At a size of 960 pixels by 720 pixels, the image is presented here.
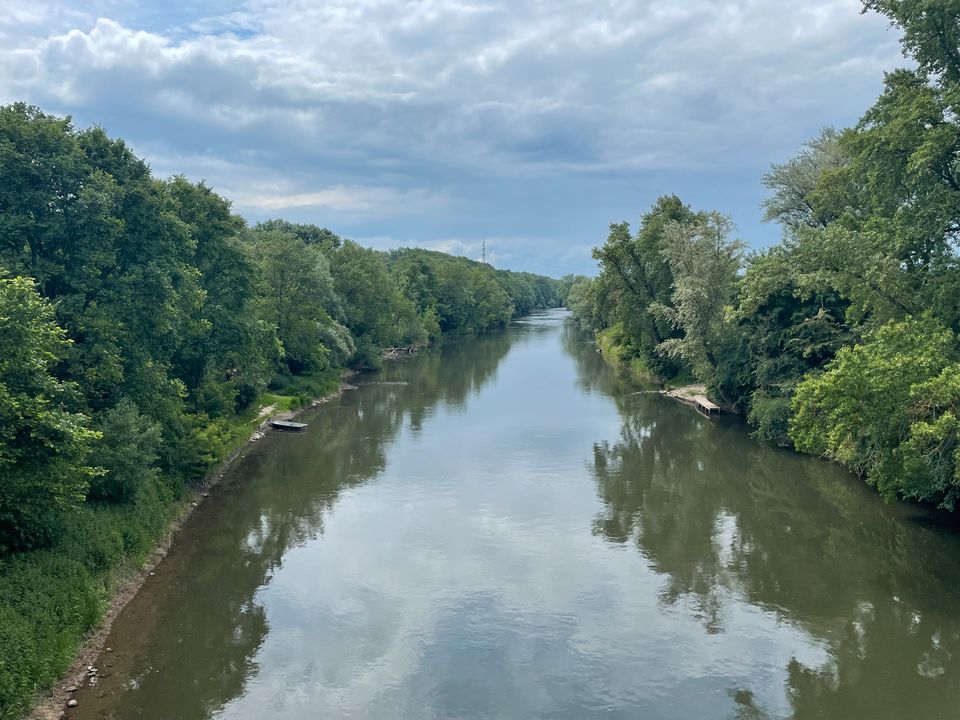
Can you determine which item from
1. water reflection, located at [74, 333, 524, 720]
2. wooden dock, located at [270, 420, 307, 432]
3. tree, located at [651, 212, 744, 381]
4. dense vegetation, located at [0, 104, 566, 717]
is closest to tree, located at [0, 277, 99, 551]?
dense vegetation, located at [0, 104, 566, 717]

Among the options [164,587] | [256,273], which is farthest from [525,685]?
[256,273]

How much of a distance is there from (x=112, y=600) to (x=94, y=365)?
748 cm

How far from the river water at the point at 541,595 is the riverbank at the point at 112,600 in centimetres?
42

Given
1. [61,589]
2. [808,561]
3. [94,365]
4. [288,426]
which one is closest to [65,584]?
[61,589]

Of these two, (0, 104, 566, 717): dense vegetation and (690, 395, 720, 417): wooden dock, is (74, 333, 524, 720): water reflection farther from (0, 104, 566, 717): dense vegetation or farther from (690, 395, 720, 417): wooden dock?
(690, 395, 720, 417): wooden dock

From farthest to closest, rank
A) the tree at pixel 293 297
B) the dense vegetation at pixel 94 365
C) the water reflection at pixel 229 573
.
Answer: the tree at pixel 293 297 → the water reflection at pixel 229 573 → the dense vegetation at pixel 94 365

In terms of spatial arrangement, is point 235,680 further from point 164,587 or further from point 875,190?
point 875,190

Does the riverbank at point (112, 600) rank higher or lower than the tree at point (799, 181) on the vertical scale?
lower

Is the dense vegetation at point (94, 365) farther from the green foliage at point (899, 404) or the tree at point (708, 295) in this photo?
the tree at point (708, 295)

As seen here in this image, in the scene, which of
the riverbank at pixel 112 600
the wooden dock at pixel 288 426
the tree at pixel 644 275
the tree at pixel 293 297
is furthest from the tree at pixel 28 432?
the tree at pixel 644 275

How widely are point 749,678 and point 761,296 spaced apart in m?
19.7

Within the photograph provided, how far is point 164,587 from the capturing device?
824 inches

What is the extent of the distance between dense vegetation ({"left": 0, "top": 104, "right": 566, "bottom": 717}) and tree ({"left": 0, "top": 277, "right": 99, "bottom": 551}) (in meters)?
0.04

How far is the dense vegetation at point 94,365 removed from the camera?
1554 centimetres
